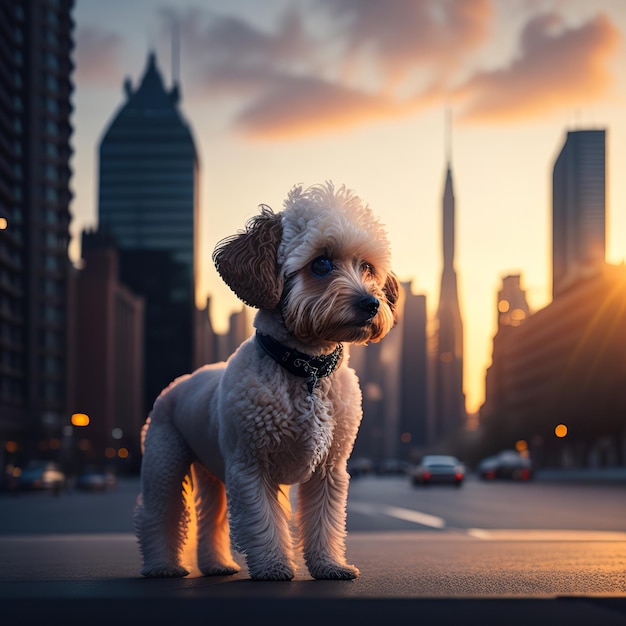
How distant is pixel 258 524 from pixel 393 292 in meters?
1.17

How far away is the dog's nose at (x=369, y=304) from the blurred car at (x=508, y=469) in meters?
57.7

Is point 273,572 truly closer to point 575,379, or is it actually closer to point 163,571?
point 163,571

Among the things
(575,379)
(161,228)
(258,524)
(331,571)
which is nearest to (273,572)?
(258,524)

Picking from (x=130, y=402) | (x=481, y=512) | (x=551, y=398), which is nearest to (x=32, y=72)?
(x=551, y=398)

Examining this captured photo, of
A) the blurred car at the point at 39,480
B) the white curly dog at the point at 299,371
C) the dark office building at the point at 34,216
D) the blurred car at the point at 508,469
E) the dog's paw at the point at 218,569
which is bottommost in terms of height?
the blurred car at the point at 508,469

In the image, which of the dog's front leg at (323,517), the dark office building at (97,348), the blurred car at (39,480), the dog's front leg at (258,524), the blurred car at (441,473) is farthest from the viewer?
the dark office building at (97,348)

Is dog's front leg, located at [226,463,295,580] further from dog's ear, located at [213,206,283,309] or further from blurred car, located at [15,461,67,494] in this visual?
blurred car, located at [15,461,67,494]

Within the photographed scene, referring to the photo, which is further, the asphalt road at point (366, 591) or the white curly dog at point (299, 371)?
the white curly dog at point (299, 371)

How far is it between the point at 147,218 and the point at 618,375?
119361mm

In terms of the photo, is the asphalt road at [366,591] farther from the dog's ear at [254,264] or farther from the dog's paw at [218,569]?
the dog's ear at [254,264]

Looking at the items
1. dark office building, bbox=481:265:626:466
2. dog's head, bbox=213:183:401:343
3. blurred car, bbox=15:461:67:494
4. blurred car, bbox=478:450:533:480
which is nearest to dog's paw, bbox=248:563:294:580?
dog's head, bbox=213:183:401:343

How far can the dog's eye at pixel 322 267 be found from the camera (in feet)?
15.7

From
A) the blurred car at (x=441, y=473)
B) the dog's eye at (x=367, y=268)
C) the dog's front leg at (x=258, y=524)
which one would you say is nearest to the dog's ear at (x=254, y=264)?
the dog's eye at (x=367, y=268)

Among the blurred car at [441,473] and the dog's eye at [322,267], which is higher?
the dog's eye at [322,267]
